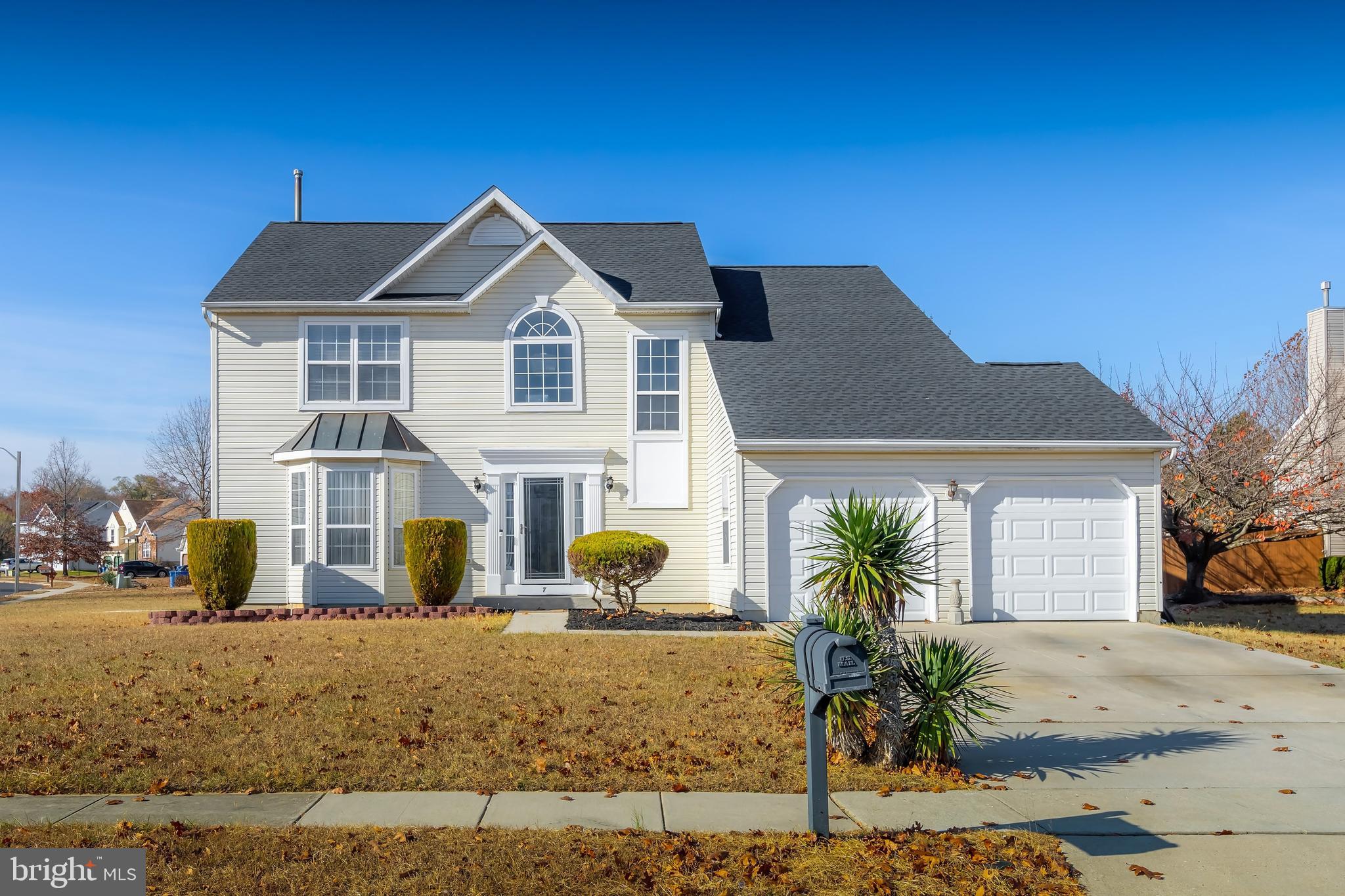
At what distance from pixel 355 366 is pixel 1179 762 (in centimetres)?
1617

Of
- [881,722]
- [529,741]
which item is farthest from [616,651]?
[881,722]

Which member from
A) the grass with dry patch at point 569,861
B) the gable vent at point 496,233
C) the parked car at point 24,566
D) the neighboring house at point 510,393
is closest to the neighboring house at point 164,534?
the parked car at point 24,566

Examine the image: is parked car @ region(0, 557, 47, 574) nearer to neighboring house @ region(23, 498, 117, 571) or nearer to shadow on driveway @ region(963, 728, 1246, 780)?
neighboring house @ region(23, 498, 117, 571)

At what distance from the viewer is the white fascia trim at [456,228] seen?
1944 cm

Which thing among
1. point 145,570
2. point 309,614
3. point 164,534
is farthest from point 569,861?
point 164,534

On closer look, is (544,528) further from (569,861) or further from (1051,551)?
(569,861)

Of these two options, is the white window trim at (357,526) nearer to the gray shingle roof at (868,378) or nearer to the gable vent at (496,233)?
the gable vent at (496,233)

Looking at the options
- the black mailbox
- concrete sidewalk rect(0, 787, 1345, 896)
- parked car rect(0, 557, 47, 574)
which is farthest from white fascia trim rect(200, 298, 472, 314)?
parked car rect(0, 557, 47, 574)

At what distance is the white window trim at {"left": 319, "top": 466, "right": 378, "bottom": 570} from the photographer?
18.6 m

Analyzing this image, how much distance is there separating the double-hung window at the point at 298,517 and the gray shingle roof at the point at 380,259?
3.55m

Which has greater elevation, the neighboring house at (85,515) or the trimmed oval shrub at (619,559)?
the trimmed oval shrub at (619,559)

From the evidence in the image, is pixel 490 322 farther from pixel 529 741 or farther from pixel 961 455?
pixel 529 741

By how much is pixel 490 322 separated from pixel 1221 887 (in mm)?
16606

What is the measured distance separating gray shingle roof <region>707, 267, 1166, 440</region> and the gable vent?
4.59m
